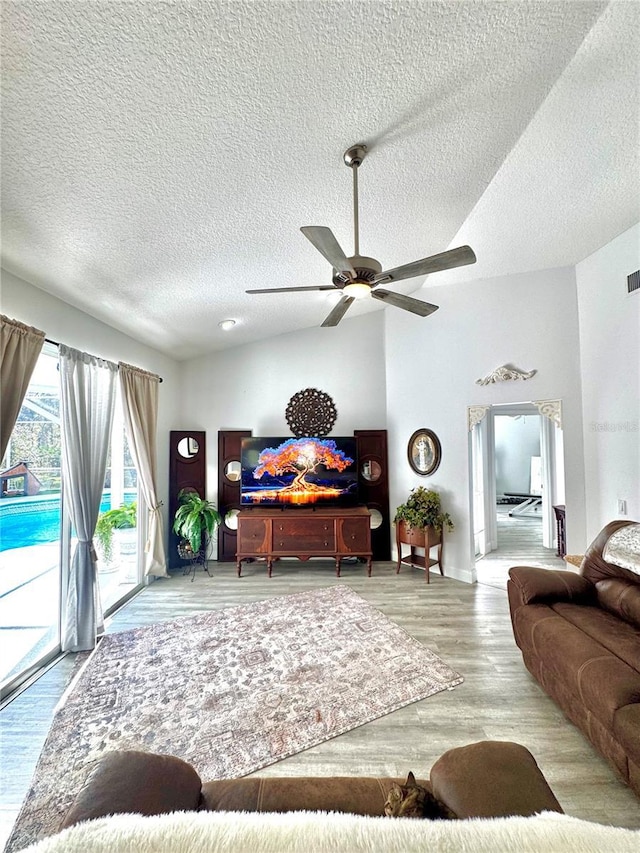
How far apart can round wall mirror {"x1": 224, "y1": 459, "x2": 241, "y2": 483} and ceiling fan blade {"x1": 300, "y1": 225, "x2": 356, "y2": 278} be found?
3.56 meters

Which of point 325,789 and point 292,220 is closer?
point 325,789

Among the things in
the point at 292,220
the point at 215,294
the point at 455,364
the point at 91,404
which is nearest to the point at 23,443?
the point at 91,404

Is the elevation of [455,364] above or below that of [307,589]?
above

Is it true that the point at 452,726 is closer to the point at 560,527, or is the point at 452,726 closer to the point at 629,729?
the point at 629,729

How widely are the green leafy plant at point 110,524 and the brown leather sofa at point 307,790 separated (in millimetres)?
2922

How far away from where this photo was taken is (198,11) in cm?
116

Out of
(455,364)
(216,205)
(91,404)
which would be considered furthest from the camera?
(455,364)

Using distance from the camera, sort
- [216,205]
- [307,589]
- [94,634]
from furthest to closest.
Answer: [307,589], [94,634], [216,205]

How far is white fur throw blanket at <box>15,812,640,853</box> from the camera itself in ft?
2.08

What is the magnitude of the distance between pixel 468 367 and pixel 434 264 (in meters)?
2.56

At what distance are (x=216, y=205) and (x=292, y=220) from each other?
53cm

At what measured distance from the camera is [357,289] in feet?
6.72

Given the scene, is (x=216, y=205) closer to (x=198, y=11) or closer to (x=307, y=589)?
(x=198, y=11)

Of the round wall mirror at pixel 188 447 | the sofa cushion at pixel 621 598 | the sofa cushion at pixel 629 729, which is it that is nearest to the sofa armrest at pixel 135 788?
the sofa cushion at pixel 629 729
